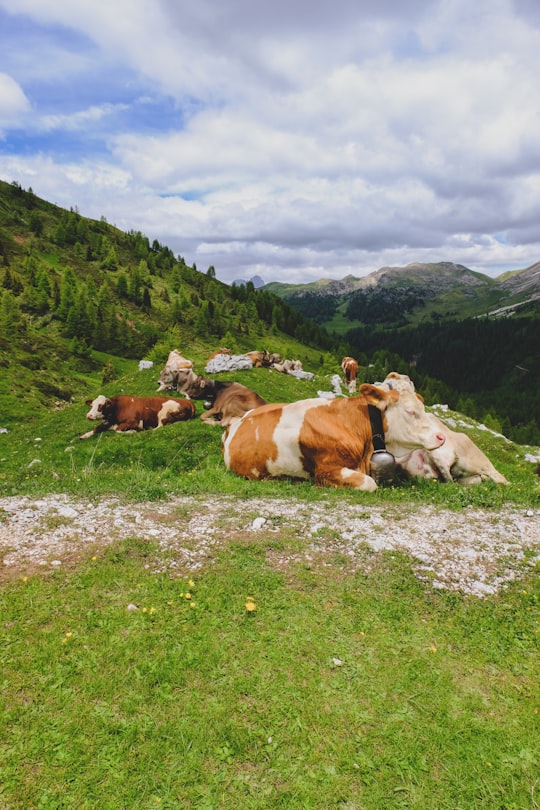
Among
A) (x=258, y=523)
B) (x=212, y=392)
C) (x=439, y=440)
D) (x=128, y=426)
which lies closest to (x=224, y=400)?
(x=212, y=392)

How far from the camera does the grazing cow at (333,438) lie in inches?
400

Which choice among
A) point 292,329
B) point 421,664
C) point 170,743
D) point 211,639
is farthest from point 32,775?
point 292,329

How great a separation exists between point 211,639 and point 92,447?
1335 cm

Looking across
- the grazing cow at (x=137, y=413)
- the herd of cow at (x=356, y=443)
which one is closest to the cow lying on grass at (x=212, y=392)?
the grazing cow at (x=137, y=413)

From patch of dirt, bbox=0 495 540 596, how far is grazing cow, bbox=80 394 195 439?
10.2m

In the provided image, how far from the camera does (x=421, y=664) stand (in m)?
4.48

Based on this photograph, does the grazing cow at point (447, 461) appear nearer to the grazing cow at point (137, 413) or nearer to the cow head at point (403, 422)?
the cow head at point (403, 422)

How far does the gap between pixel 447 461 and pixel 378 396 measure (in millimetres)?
2517

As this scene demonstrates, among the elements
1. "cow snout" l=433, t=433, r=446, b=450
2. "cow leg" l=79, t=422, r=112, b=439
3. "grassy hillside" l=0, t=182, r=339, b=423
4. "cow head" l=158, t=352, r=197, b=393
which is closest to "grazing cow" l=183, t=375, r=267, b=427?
"cow head" l=158, t=352, r=197, b=393

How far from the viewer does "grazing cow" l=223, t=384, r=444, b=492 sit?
1015cm

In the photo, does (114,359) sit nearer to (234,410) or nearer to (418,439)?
(234,410)

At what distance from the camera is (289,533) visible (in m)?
7.24

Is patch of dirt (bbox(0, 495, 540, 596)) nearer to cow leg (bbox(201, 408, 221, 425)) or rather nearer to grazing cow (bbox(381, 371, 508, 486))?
grazing cow (bbox(381, 371, 508, 486))

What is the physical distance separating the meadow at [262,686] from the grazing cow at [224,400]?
11.1m
